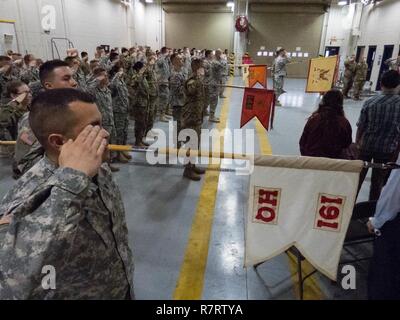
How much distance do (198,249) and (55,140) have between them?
220 cm

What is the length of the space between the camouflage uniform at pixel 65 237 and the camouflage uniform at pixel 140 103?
470 centimetres

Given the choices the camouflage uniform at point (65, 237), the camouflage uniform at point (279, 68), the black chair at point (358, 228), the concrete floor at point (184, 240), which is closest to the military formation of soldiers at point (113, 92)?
the concrete floor at point (184, 240)

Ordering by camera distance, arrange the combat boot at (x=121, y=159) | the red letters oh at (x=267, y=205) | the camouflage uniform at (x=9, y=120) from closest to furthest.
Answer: the red letters oh at (x=267, y=205) < the camouflage uniform at (x=9, y=120) < the combat boot at (x=121, y=159)

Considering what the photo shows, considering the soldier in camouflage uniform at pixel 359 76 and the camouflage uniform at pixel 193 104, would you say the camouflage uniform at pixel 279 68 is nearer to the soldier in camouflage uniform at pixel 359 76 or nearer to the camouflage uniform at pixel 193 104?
the soldier in camouflage uniform at pixel 359 76

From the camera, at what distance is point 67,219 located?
89cm

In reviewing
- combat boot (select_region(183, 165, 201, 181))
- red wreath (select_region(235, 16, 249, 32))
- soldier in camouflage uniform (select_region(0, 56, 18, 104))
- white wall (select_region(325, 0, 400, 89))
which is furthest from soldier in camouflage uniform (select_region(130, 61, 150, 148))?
red wreath (select_region(235, 16, 249, 32))

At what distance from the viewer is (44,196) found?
0.92m

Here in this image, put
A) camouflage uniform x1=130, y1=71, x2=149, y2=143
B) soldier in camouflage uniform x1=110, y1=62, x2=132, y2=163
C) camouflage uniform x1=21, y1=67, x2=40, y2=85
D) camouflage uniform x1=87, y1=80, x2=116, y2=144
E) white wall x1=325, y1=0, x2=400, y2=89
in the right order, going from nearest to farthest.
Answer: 1. camouflage uniform x1=87, y1=80, x2=116, y2=144
2. soldier in camouflage uniform x1=110, y1=62, x2=132, y2=163
3. camouflage uniform x1=130, y1=71, x2=149, y2=143
4. camouflage uniform x1=21, y1=67, x2=40, y2=85
5. white wall x1=325, y1=0, x2=400, y2=89

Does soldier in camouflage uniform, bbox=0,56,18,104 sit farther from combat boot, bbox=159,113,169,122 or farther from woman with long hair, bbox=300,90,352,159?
woman with long hair, bbox=300,90,352,159

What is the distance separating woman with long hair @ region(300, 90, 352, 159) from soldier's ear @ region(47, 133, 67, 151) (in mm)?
2585

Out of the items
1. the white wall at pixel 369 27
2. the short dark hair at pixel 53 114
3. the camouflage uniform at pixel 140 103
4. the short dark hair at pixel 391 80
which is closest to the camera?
the short dark hair at pixel 53 114

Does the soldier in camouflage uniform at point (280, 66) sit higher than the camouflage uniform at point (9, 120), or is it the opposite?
the soldier in camouflage uniform at point (280, 66)

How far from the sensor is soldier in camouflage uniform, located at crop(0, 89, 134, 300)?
868 millimetres

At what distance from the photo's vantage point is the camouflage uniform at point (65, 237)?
2.83ft
